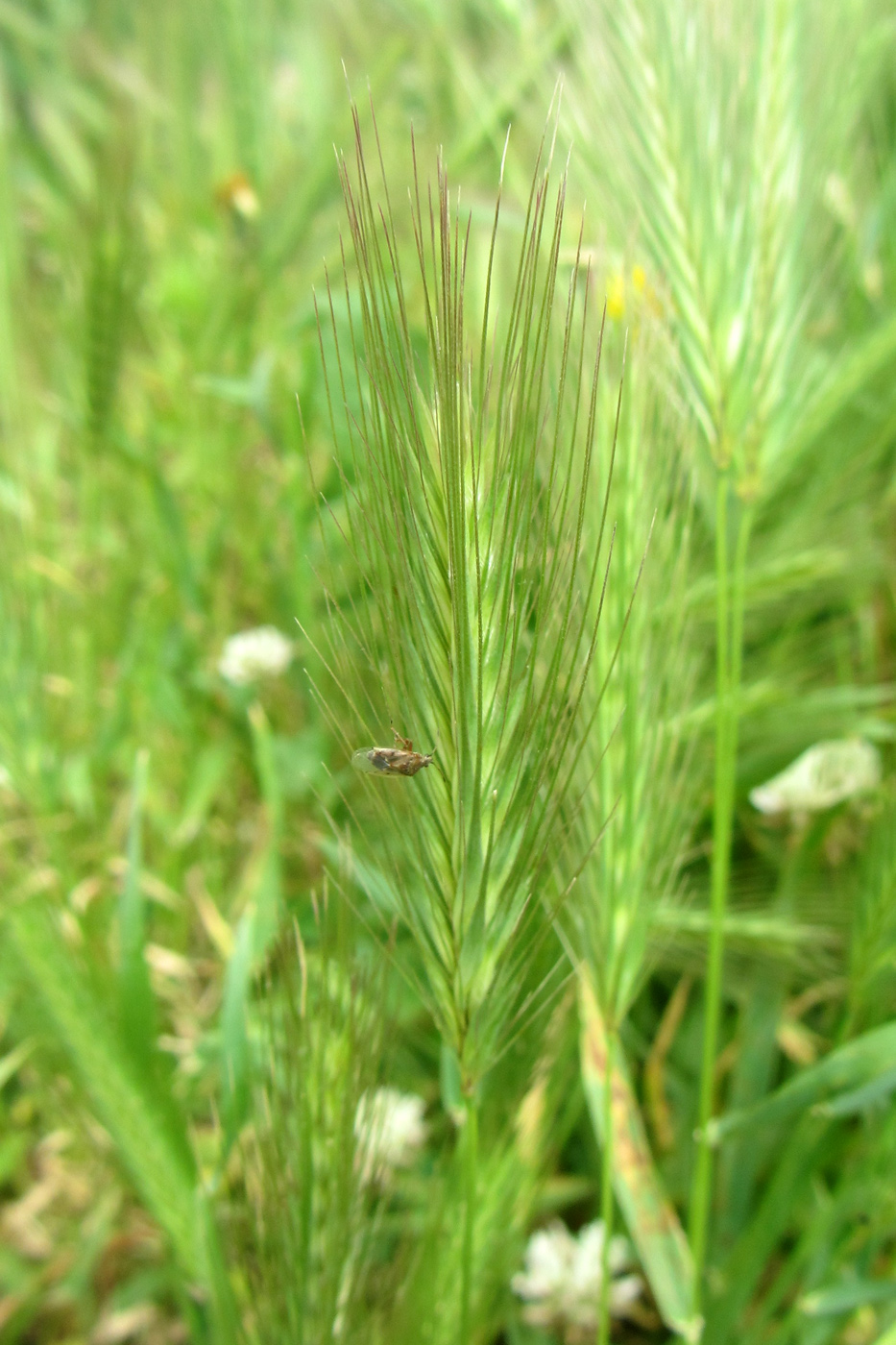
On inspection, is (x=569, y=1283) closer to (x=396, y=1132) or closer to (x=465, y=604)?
(x=396, y=1132)

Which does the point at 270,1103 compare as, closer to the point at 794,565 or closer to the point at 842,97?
the point at 794,565

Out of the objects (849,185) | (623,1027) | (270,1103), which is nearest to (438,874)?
(270,1103)

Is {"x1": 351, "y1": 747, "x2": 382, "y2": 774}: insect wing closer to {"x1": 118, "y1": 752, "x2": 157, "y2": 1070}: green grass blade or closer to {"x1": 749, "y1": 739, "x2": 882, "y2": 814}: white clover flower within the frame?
{"x1": 118, "y1": 752, "x2": 157, "y2": 1070}: green grass blade

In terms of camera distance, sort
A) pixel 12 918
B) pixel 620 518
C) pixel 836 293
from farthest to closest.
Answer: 1. pixel 836 293
2. pixel 12 918
3. pixel 620 518

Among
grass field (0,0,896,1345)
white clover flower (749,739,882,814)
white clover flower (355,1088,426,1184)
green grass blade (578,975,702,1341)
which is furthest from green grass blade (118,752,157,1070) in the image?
white clover flower (749,739,882,814)

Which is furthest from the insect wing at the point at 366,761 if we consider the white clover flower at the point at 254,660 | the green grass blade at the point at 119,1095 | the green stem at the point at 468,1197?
the white clover flower at the point at 254,660

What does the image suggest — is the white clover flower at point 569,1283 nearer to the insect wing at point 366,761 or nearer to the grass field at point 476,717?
the grass field at point 476,717

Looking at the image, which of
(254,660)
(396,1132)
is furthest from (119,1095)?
(254,660)
